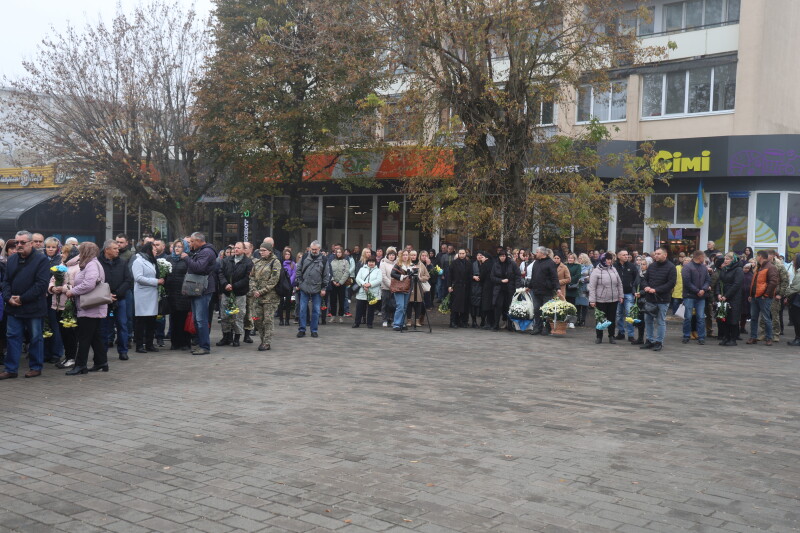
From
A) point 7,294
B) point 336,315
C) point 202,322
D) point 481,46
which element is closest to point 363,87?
point 481,46

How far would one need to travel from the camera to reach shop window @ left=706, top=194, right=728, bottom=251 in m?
24.8

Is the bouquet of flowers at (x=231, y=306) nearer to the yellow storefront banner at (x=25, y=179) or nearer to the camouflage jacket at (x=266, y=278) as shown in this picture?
the camouflage jacket at (x=266, y=278)

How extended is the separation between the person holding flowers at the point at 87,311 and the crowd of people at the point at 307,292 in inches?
0.5

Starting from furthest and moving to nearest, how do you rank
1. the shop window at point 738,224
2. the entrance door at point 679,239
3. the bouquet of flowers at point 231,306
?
the entrance door at point 679,239 → the shop window at point 738,224 → the bouquet of flowers at point 231,306

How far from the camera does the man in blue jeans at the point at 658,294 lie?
14.7 m

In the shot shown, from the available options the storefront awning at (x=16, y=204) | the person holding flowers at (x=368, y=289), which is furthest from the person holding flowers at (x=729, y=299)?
the storefront awning at (x=16, y=204)

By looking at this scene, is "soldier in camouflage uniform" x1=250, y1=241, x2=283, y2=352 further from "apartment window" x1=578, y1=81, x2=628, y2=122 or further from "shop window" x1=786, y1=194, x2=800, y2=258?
"shop window" x1=786, y1=194, x2=800, y2=258

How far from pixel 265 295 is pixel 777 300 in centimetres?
1123

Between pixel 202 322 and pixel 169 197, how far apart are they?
17418mm

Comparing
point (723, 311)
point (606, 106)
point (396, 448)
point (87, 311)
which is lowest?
point (396, 448)

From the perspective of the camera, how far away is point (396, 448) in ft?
22.9

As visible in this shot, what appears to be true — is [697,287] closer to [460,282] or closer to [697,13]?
[460,282]

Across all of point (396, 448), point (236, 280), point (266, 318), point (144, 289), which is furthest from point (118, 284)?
point (396, 448)

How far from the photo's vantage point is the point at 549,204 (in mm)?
18906
